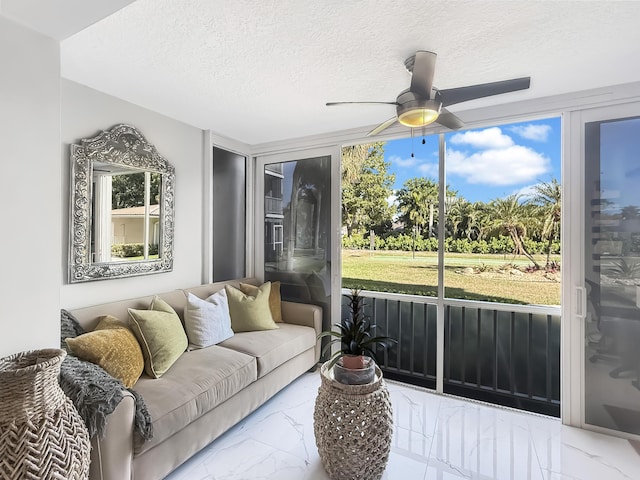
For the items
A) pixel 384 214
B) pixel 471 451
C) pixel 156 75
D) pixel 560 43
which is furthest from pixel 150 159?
pixel 471 451

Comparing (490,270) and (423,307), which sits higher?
(490,270)

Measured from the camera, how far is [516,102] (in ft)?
8.25

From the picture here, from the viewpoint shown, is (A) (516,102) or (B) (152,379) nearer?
(B) (152,379)

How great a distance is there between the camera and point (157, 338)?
2.08 meters

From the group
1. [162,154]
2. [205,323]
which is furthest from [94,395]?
[162,154]

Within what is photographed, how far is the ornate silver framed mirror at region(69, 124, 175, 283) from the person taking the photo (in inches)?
86.8

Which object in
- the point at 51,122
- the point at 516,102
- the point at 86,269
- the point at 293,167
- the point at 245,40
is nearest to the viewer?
the point at 51,122

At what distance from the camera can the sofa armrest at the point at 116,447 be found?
139 centimetres

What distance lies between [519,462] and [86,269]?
311 centimetres

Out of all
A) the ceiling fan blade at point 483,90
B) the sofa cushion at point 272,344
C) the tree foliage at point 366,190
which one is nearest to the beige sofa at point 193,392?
the sofa cushion at point 272,344

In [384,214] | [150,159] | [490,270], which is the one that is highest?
[150,159]

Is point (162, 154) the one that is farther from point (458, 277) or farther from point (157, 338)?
point (458, 277)

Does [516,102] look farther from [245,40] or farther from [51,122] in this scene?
[51,122]

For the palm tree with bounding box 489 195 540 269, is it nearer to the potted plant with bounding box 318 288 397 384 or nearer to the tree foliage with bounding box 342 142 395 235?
the tree foliage with bounding box 342 142 395 235
